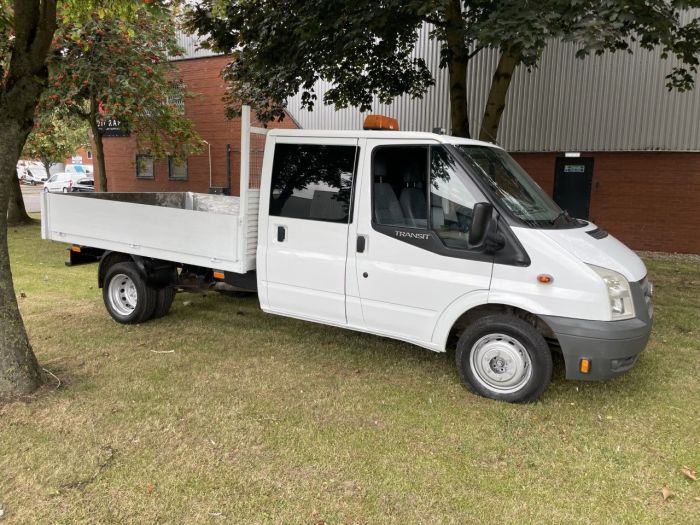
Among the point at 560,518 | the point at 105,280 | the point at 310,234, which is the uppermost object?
the point at 310,234

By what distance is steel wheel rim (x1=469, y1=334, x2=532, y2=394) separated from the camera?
4.34 meters

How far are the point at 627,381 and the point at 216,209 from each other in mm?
5395

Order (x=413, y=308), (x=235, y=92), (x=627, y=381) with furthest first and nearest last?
(x=235, y=92)
(x=627, y=381)
(x=413, y=308)

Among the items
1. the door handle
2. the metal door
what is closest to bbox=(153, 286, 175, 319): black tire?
the door handle

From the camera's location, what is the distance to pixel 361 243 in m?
4.78

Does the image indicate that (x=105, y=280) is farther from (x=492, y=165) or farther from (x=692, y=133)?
(x=692, y=133)

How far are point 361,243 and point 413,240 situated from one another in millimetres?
485

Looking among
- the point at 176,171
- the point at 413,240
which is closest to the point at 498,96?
the point at 413,240

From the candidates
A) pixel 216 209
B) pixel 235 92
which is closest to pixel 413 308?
pixel 216 209

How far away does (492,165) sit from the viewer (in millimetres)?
4734

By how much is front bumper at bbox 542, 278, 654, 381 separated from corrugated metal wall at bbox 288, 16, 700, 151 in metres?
11.5

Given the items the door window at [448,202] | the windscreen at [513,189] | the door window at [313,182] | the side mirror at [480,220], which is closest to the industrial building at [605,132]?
the windscreen at [513,189]

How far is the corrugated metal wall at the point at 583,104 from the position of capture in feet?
44.2

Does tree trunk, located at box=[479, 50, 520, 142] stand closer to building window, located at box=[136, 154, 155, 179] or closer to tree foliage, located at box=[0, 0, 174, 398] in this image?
tree foliage, located at box=[0, 0, 174, 398]
